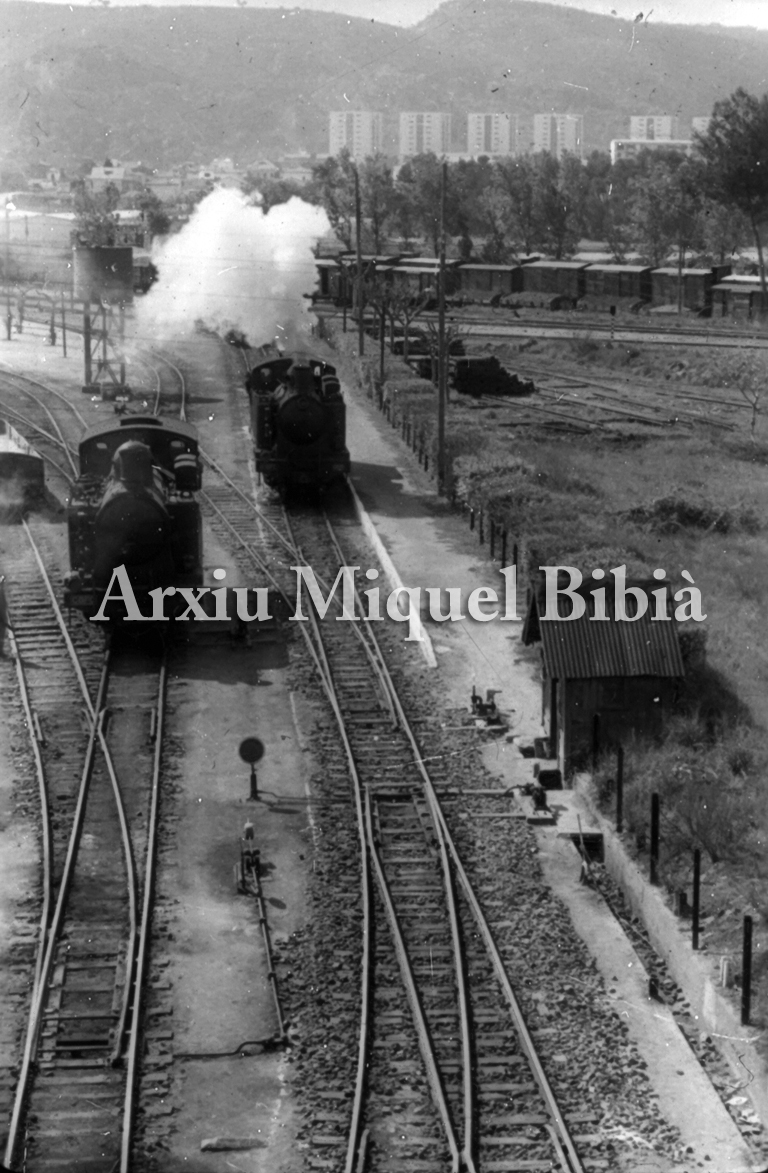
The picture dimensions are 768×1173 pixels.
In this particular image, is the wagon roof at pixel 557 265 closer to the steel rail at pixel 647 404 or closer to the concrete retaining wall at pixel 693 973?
the steel rail at pixel 647 404

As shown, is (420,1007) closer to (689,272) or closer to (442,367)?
(442,367)

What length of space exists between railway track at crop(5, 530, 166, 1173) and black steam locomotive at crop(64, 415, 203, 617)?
0.94m

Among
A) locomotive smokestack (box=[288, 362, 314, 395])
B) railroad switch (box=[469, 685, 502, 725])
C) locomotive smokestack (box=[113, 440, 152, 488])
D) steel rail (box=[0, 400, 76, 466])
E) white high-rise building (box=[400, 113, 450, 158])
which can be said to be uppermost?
white high-rise building (box=[400, 113, 450, 158])

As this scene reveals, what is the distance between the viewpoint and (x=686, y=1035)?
1107cm

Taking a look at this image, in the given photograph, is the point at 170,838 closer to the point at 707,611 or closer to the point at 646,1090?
the point at 646,1090

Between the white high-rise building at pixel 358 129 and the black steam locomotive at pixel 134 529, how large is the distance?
17806cm

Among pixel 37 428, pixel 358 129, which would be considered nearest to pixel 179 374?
pixel 37 428

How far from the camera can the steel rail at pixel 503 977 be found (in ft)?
31.1

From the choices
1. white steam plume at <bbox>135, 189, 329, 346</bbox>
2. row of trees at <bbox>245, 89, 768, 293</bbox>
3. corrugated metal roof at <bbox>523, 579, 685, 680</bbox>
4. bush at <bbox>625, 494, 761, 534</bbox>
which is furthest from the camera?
row of trees at <bbox>245, 89, 768, 293</bbox>

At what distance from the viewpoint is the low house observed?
15.8m

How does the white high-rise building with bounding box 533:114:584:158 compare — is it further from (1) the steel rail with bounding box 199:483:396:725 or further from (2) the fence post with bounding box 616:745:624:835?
(2) the fence post with bounding box 616:745:624:835

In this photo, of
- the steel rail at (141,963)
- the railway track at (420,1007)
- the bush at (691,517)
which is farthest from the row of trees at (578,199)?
the steel rail at (141,963)

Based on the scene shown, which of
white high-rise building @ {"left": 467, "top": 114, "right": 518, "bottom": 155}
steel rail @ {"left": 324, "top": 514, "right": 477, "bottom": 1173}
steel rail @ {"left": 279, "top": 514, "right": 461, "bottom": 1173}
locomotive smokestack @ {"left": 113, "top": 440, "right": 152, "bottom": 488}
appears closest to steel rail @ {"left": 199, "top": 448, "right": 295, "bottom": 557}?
locomotive smokestack @ {"left": 113, "top": 440, "right": 152, "bottom": 488}

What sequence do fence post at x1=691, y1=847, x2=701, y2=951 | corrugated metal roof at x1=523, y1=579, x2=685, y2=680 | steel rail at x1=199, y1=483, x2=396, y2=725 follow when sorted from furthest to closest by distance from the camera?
steel rail at x1=199, y1=483, x2=396, y2=725 < corrugated metal roof at x1=523, y1=579, x2=685, y2=680 < fence post at x1=691, y1=847, x2=701, y2=951
